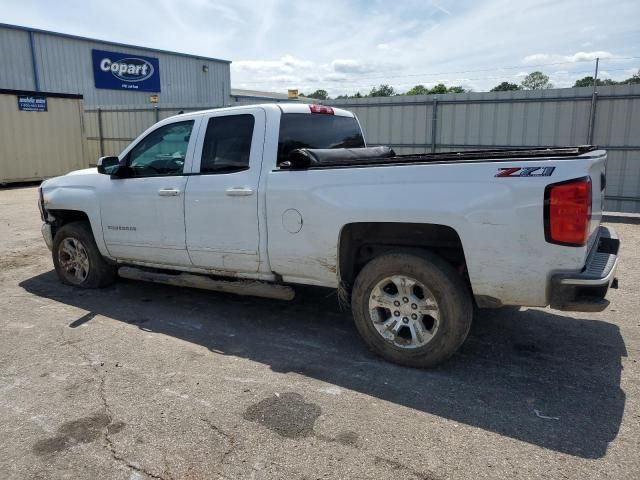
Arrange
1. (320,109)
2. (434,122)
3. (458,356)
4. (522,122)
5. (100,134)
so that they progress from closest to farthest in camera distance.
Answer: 1. (458,356)
2. (320,109)
3. (522,122)
4. (434,122)
5. (100,134)

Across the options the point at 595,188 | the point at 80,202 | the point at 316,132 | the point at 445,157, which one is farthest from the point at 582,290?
the point at 80,202

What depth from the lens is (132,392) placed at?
346 centimetres

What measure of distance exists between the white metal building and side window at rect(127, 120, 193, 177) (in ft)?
52.8

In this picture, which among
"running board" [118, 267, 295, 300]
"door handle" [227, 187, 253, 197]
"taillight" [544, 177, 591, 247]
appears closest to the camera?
"taillight" [544, 177, 591, 247]

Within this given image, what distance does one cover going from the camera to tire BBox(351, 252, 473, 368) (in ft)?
11.6

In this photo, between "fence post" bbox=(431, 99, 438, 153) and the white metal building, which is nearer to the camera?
"fence post" bbox=(431, 99, 438, 153)

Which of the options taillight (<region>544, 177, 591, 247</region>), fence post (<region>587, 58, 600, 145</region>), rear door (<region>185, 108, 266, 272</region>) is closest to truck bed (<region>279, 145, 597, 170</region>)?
taillight (<region>544, 177, 591, 247</region>)

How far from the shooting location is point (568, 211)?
3057 mm

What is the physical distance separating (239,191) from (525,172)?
2286mm

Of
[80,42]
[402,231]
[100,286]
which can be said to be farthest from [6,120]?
[402,231]

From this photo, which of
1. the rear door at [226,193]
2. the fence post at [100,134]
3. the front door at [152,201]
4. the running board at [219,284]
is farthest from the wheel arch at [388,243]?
the fence post at [100,134]

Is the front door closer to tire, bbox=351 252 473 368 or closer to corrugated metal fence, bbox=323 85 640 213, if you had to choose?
tire, bbox=351 252 473 368

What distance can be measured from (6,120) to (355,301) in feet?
56.6

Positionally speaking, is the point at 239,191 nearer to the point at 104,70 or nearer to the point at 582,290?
the point at 582,290
